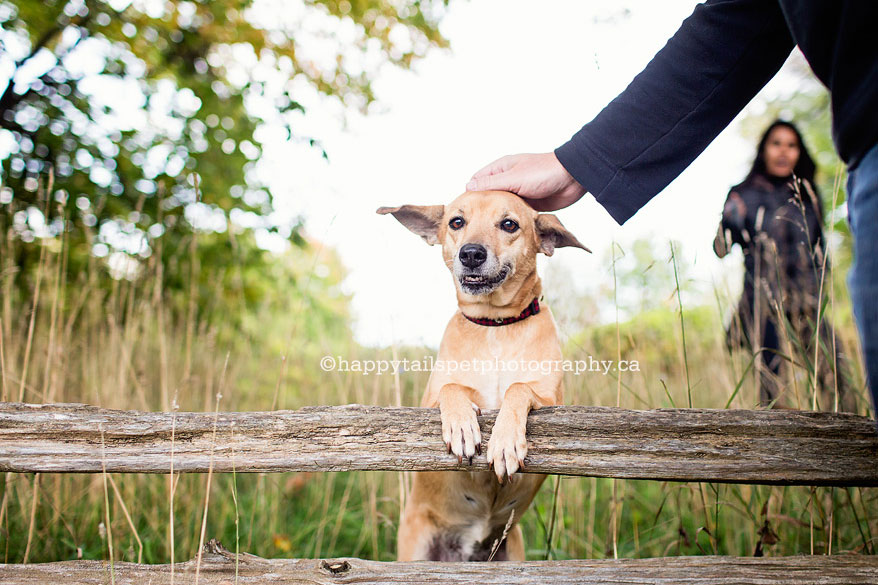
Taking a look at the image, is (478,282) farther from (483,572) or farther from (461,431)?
(483,572)

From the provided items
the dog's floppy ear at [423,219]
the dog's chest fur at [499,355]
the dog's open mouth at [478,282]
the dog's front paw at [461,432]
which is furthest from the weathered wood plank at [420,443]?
the dog's floppy ear at [423,219]

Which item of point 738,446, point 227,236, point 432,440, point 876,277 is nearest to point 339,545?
point 432,440

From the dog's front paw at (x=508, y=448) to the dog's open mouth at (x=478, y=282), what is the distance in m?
0.69

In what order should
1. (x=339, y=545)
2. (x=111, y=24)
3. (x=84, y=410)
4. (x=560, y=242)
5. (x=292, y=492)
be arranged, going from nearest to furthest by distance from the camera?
1. (x=84, y=410)
2. (x=560, y=242)
3. (x=339, y=545)
4. (x=292, y=492)
5. (x=111, y=24)

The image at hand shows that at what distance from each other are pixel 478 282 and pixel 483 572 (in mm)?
987

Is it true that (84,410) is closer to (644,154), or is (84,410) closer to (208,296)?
(644,154)

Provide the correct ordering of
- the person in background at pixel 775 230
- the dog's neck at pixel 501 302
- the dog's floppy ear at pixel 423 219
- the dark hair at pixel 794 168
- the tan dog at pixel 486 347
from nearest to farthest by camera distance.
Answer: the tan dog at pixel 486 347, the dog's neck at pixel 501 302, the dog's floppy ear at pixel 423 219, the person in background at pixel 775 230, the dark hair at pixel 794 168

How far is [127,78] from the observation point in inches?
159

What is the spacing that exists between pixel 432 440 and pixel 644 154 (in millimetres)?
901

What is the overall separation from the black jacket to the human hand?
0.22 meters

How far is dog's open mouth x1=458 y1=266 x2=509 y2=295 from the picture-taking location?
2123 mm

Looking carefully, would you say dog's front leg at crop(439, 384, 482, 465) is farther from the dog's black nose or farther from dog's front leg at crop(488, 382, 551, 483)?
the dog's black nose

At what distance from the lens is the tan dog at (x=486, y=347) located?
2113mm

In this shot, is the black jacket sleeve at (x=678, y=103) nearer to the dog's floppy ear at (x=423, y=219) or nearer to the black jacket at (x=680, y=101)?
the black jacket at (x=680, y=101)
